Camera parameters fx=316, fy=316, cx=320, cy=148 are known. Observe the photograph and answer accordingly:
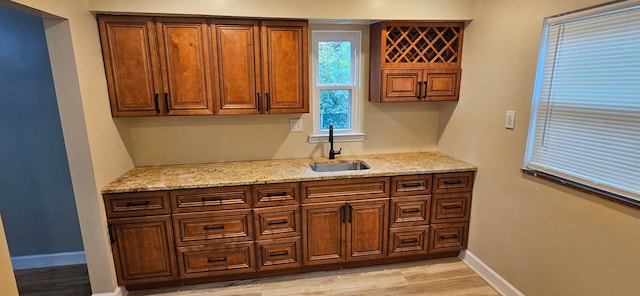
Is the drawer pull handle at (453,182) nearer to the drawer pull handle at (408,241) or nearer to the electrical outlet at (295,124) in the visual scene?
the drawer pull handle at (408,241)

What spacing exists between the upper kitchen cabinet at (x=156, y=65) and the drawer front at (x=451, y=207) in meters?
1.99

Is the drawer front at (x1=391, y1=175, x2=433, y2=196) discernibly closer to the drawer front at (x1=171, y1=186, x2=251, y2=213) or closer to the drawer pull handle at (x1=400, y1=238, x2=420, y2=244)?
the drawer pull handle at (x1=400, y1=238, x2=420, y2=244)

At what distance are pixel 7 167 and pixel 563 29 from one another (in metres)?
4.05

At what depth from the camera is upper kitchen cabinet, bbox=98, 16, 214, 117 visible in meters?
2.22

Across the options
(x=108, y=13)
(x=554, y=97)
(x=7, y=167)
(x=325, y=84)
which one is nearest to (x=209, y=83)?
(x=108, y=13)

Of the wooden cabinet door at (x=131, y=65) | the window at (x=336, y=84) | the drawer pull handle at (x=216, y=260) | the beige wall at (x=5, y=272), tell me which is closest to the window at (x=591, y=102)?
the window at (x=336, y=84)

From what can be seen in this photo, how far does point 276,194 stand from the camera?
236cm

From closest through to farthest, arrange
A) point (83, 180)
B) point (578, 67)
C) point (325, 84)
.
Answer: point (578, 67) → point (83, 180) → point (325, 84)

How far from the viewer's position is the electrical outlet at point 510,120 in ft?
7.06

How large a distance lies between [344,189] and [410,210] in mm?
600

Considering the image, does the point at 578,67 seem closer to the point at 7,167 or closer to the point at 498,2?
the point at 498,2

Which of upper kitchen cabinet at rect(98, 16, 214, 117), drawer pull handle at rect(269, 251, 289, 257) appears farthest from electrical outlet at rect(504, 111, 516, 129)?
upper kitchen cabinet at rect(98, 16, 214, 117)

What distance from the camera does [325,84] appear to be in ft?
9.48

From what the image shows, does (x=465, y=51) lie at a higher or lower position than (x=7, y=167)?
higher
